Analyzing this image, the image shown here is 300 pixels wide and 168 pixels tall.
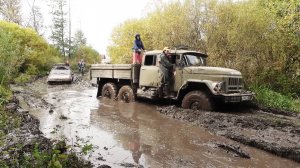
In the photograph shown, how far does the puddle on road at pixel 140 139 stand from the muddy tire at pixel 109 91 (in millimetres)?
1975

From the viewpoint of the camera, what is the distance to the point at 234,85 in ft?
30.3

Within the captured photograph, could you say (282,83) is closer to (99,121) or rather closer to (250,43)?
(250,43)

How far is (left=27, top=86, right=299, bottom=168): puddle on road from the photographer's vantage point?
5.34 meters

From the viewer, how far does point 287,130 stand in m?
6.92

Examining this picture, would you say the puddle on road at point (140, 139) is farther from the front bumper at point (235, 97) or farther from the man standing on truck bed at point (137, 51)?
the man standing on truck bed at point (137, 51)

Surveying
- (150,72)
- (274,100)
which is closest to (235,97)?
(274,100)

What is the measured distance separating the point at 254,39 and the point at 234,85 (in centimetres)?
349

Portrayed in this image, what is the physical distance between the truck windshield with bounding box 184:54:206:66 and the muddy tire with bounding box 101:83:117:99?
3.83 metres

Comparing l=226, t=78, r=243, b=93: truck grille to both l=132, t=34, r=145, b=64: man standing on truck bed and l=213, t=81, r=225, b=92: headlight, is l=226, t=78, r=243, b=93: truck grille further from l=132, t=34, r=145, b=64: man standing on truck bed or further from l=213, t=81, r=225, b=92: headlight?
l=132, t=34, r=145, b=64: man standing on truck bed

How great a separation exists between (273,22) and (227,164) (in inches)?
330

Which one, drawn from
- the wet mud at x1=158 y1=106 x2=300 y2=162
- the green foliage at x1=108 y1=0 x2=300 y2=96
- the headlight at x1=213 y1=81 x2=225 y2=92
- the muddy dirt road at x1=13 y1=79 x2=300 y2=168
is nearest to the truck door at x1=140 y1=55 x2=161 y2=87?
the muddy dirt road at x1=13 y1=79 x2=300 y2=168

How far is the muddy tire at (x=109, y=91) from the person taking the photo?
12453 mm

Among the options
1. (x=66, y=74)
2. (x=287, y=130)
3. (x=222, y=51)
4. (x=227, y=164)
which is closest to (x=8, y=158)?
(x=227, y=164)

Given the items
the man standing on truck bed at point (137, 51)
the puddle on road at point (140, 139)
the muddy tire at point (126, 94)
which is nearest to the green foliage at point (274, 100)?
the puddle on road at point (140, 139)
